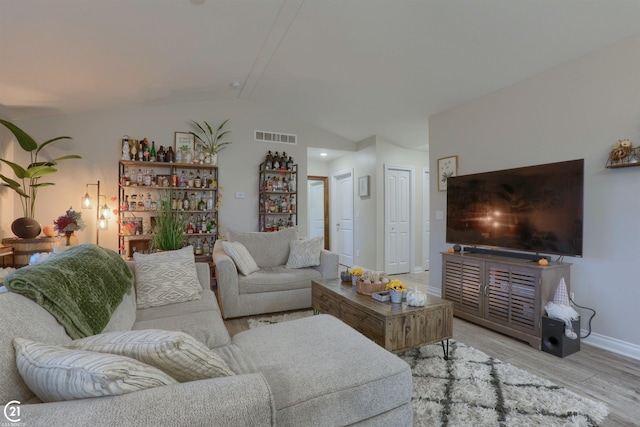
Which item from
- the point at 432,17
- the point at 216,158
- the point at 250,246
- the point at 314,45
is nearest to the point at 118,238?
the point at 216,158

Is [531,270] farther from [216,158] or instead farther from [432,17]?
[216,158]

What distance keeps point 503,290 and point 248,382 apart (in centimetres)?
268

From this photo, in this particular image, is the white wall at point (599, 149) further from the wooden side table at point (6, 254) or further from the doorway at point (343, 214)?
the wooden side table at point (6, 254)

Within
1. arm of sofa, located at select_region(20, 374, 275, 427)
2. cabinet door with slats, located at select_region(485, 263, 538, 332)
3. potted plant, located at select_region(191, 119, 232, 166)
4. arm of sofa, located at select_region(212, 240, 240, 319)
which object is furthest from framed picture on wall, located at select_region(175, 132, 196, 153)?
arm of sofa, located at select_region(20, 374, 275, 427)

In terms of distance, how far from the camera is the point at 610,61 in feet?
8.01

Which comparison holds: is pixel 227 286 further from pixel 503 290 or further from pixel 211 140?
pixel 211 140

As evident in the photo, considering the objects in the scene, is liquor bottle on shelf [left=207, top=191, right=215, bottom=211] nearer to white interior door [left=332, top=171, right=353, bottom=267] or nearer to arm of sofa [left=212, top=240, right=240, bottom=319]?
arm of sofa [left=212, top=240, right=240, bottom=319]

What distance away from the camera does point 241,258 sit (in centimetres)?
323

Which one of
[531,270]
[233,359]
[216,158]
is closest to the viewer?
[233,359]

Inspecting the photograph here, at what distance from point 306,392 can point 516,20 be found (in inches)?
116

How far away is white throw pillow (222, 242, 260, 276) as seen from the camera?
125 inches

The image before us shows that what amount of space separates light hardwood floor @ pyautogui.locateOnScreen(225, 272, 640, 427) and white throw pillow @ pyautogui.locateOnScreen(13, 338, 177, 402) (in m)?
2.12

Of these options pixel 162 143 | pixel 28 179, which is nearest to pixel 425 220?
pixel 162 143

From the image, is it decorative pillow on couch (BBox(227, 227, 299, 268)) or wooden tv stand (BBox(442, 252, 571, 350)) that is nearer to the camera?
wooden tv stand (BBox(442, 252, 571, 350))
